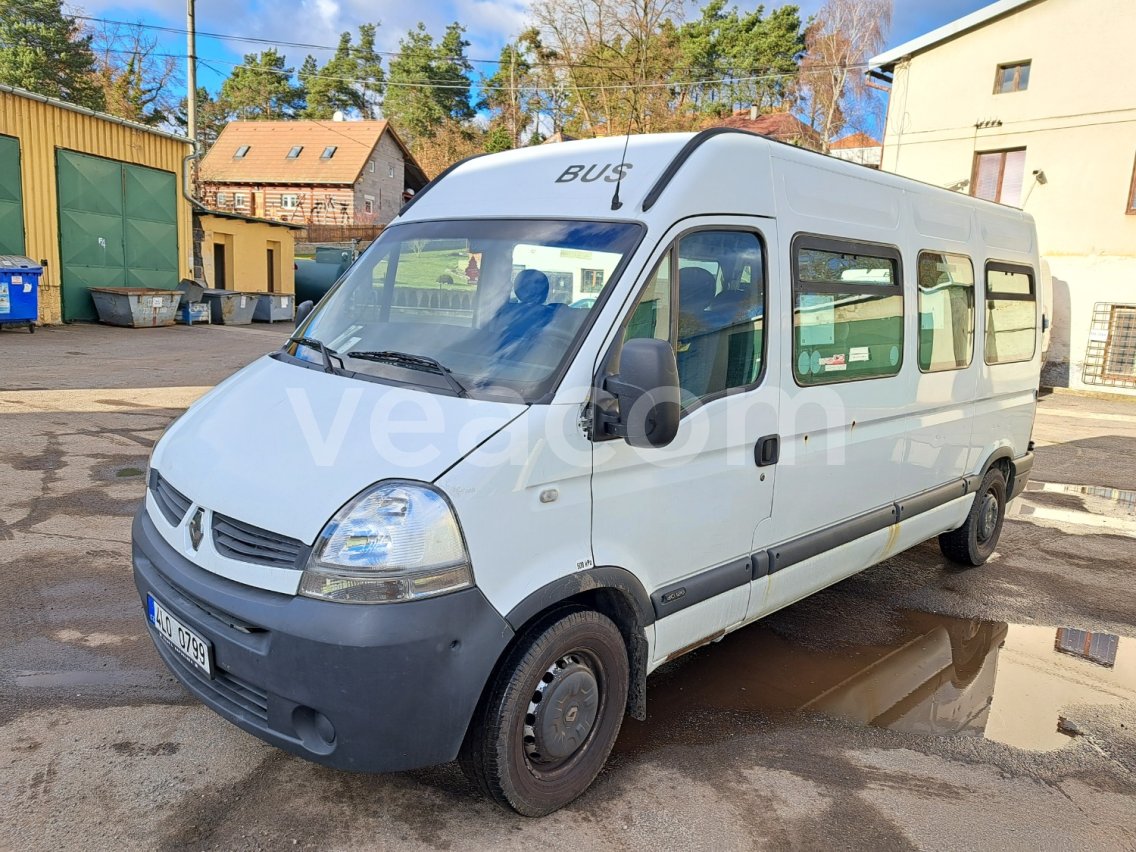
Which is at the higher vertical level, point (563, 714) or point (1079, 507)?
point (563, 714)

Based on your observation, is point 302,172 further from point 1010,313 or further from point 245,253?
point 1010,313

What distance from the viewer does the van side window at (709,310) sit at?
122 inches

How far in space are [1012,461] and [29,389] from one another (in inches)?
436

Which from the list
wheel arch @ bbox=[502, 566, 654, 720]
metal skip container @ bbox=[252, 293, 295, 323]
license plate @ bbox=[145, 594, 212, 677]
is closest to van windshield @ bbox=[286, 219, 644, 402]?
wheel arch @ bbox=[502, 566, 654, 720]

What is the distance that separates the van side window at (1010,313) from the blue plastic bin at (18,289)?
16959 mm

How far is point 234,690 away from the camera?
105 inches

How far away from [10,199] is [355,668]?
734 inches

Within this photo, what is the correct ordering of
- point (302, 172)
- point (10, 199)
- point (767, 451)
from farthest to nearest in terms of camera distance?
point (302, 172)
point (10, 199)
point (767, 451)

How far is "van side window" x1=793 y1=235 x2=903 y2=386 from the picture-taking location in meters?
3.78

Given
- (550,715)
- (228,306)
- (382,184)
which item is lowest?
(550,715)

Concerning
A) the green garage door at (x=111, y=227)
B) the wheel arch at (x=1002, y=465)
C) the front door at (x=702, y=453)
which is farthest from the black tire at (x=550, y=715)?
the green garage door at (x=111, y=227)

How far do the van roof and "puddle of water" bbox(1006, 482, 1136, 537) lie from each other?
5.40 m

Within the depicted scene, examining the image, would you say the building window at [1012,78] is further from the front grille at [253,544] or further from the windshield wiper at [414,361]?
the front grille at [253,544]

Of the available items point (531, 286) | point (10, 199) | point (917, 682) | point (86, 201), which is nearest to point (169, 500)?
point (531, 286)
